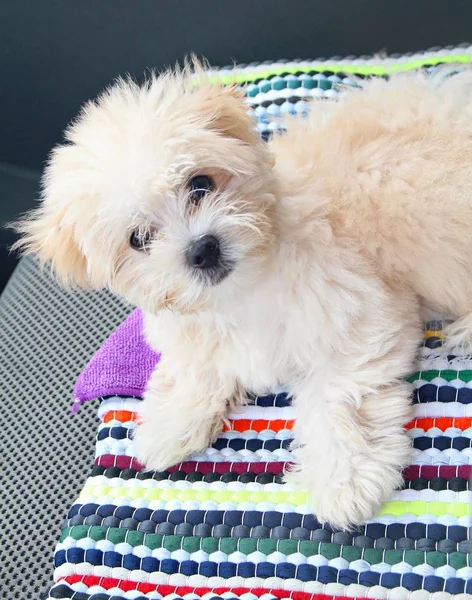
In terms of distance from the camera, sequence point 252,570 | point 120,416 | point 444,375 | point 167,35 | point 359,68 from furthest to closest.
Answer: point 167,35, point 359,68, point 120,416, point 444,375, point 252,570

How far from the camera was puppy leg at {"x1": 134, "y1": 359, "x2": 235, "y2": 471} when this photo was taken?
139 centimetres

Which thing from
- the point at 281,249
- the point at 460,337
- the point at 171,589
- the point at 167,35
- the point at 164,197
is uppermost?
the point at 167,35

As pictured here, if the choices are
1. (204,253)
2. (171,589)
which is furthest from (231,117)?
(171,589)

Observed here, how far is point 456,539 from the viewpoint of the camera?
118 centimetres

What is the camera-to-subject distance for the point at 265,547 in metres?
1.25

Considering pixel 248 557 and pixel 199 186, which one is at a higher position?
pixel 199 186

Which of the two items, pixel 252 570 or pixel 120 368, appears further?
pixel 120 368

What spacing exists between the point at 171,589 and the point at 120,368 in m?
0.48

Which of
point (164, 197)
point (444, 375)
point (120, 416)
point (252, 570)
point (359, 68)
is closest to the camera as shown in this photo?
point (164, 197)

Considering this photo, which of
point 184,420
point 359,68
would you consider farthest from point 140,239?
point 359,68

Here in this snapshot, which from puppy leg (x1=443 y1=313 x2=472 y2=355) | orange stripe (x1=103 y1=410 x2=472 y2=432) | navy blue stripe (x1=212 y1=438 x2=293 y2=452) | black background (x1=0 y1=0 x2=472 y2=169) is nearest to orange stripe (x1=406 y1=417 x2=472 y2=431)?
orange stripe (x1=103 y1=410 x2=472 y2=432)

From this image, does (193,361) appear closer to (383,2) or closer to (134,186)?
(134,186)

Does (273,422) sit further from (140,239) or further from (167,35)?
(167,35)

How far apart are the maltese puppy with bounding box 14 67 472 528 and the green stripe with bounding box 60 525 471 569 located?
54mm
